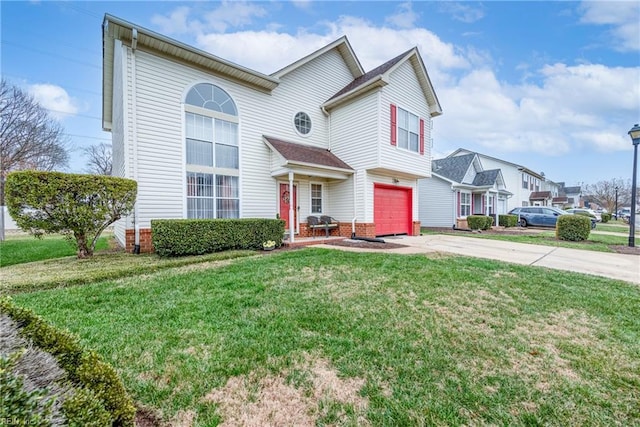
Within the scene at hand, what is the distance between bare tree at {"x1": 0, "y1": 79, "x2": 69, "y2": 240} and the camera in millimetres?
16422

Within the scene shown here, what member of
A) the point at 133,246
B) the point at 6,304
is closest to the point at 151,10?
the point at 133,246

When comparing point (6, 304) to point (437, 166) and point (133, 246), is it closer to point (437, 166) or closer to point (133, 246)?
point (133, 246)

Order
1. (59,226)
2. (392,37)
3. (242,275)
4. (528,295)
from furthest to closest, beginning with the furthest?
(392,37) → (59,226) → (242,275) → (528,295)

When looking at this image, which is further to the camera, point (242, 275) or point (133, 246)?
point (133, 246)

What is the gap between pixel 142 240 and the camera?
786 centimetres

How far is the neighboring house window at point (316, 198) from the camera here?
12080 millimetres

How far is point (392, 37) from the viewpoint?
1473 centimetres

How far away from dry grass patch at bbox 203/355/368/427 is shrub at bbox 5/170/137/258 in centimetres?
652

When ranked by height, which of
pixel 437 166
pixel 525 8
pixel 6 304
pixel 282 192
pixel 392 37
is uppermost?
pixel 392 37

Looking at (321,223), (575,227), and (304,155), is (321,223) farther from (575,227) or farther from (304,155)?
(575,227)

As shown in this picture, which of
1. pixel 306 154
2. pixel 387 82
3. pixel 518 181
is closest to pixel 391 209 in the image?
pixel 306 154

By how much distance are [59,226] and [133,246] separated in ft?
5.97

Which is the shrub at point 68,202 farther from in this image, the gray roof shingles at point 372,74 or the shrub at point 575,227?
the shrub at point 575,227

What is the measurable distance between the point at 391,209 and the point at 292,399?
37.5ft
